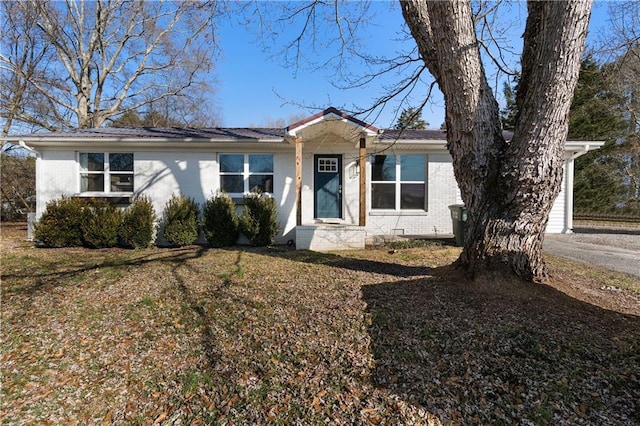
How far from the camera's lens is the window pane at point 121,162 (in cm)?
910

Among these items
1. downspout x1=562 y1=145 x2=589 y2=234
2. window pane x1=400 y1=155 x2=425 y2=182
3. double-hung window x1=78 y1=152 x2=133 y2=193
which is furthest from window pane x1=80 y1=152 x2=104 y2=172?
downspout x1=562 y1=145 x2=589 y2=234

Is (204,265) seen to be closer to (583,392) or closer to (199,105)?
(583,392)

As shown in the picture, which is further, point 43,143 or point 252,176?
point 252,176

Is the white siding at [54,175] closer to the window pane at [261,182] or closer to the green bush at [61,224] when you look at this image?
the green bush at [61,224]

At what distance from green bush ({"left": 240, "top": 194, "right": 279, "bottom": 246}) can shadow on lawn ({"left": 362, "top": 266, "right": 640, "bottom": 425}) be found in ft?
15.9

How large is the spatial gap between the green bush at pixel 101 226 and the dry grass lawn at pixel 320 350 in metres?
2.90

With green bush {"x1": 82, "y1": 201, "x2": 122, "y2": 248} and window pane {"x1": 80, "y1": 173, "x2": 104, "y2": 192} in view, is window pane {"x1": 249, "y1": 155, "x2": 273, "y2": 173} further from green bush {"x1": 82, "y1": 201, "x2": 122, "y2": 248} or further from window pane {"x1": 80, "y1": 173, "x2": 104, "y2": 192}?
window pane {"x1": 80, "y1": 173, "x2": 104, "y2": 192}

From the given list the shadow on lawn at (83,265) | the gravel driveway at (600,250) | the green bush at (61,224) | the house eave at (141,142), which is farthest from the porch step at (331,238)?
the green bush at (61,224)

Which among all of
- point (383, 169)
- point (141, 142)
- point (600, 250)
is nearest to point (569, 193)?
point (600, 250)

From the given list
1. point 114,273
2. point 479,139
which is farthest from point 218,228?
point 479,139

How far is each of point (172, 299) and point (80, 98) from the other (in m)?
21.1

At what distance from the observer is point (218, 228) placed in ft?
27.3

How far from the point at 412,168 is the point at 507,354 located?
7.55 metres

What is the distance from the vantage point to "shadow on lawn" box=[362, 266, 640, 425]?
2.16m
